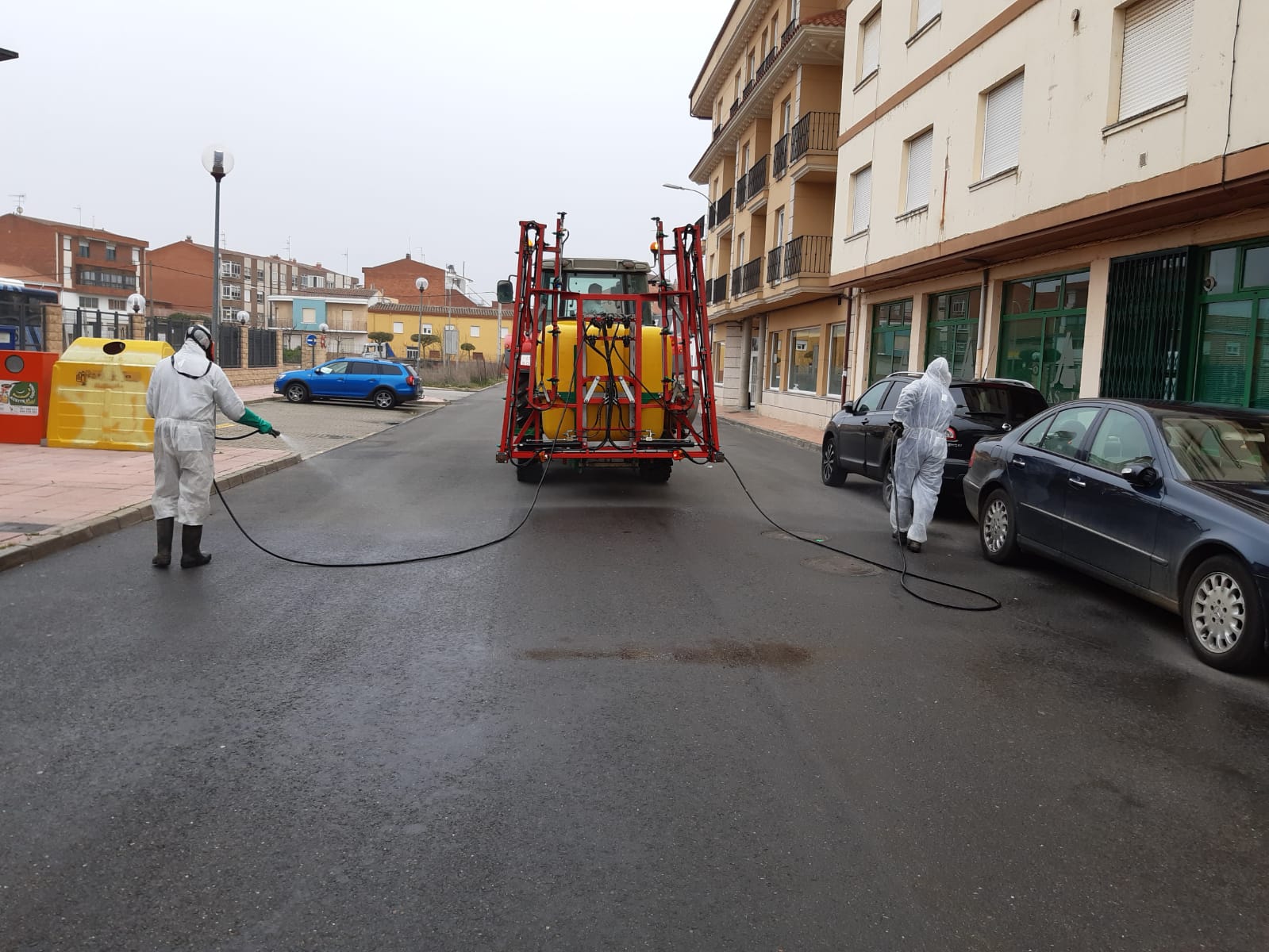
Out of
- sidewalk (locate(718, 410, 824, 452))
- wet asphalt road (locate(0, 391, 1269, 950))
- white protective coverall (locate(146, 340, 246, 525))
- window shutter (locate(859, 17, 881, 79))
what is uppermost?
window shutter (locate(859, 17, 881, 79))

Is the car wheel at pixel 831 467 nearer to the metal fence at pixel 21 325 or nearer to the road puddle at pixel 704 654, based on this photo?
the road puddle at pixel 704 654

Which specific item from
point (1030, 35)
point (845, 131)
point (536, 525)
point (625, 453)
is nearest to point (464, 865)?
point (536, 525)

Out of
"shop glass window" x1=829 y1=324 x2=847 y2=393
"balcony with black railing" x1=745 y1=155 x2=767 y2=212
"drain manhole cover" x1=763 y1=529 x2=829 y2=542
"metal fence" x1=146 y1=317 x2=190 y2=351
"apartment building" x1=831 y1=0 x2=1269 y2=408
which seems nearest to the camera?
"drain manhole cover" x1=763 y1=529 x2=829 y2=542

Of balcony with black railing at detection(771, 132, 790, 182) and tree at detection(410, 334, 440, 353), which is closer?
balcony with black railing at detection(771, 132, 790, 182)

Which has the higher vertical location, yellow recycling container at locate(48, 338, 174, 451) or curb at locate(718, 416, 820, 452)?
yellow recycling container at locate(48, 338, 174, 451)

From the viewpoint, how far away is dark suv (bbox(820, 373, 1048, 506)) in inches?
404

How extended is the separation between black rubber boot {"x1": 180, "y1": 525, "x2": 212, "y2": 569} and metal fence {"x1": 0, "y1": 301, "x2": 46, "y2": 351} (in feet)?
53.8

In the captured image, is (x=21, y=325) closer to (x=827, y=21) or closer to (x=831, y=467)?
(x=831, y=467)

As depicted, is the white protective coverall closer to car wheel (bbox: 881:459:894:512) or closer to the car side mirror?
the car side mirror

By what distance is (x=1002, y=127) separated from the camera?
50.8 ft

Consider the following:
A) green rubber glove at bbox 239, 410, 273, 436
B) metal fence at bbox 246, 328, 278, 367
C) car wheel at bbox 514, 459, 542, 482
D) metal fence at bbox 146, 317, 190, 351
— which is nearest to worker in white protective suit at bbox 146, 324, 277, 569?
green rubber glove at bbox 239, 410, 273, 436

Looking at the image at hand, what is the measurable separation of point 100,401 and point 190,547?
838 cm

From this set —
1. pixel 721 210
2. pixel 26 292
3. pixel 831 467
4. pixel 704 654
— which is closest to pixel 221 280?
pixel 721 210

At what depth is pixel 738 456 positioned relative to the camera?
1792 cm
